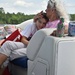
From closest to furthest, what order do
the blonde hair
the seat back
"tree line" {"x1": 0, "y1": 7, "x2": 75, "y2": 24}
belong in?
1. the seat back
2. the blonde hair
3. "tree line" {"x1": 0, "y1": 7, "x2": 75, "y2": 24}

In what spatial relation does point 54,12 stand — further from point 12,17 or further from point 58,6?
point 12,17

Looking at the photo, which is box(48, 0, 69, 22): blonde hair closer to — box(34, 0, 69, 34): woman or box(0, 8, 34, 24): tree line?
box(34, 0, 69, 34): woman

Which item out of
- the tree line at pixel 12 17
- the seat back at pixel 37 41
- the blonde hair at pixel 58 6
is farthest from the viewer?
the tree line at pixel 12 17

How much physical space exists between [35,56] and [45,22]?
616 mm

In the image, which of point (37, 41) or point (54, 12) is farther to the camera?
point (54, 12)

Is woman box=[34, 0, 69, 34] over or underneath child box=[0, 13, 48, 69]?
over

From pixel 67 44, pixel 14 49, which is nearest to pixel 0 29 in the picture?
pixel 14 49

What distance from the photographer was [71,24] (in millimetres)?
2148

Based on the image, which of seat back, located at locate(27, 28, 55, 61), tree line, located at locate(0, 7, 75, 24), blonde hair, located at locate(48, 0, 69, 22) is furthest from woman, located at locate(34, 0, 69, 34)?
tree line, located at locate(0, 7, 75, 24)

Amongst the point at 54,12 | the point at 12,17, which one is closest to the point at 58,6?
the point at 54,12

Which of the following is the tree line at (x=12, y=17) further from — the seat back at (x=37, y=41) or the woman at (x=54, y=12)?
the seat back at (x=37, y=41)

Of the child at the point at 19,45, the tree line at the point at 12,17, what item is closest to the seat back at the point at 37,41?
the child at the point at 19,45

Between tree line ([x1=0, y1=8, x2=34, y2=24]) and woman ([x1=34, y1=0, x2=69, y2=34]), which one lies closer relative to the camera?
woman ([x1=34, y1=0, x2=69, y2=34])

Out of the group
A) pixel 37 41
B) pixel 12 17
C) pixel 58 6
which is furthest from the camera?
pixel 12 17
